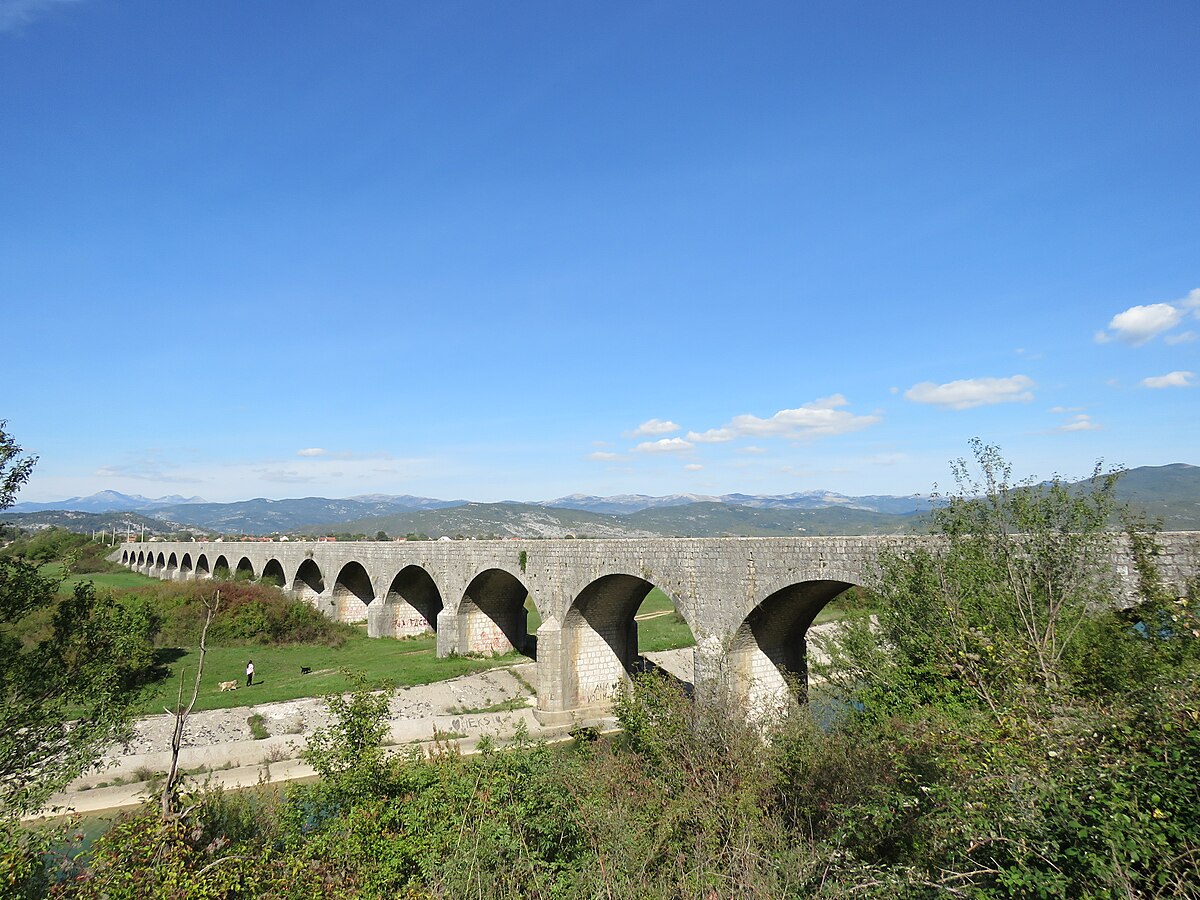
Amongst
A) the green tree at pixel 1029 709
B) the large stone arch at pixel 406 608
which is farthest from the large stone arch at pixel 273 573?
the green tree at pixel 1029 709

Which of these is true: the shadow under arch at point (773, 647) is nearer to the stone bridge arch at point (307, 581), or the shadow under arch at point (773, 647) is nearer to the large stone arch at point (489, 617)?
the large stone arch at point (489, 617)

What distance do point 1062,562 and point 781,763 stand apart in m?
6.44

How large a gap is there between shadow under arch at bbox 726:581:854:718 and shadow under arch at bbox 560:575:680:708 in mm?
5908

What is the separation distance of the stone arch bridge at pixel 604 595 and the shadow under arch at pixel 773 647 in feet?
0.15

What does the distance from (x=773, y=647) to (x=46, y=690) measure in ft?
55.7

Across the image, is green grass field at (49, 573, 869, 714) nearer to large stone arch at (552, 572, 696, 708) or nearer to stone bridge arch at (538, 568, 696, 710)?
large stone arch at (552, 572, 696, 708)

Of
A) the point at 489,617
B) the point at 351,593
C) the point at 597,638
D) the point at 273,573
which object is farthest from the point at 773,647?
the point at 273,573

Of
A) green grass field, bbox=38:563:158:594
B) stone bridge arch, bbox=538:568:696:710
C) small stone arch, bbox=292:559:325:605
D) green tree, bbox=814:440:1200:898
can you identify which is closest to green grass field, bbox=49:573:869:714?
stone bridge arch, bbox=538:568:696:710

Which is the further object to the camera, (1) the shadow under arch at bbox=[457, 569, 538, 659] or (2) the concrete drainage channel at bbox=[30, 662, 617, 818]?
(1) the shadow under arch at bbox=[457, 569, 538, 659]

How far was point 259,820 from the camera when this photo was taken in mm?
13250

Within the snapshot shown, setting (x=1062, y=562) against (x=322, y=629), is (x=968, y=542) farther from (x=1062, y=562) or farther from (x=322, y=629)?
(x=322, y=629)

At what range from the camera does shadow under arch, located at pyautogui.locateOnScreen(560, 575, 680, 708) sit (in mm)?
24875

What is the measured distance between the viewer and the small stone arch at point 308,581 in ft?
162

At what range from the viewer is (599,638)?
26.2 metres
